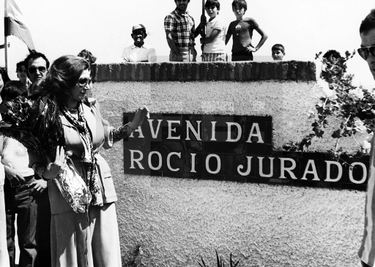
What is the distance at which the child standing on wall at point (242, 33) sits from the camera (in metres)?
6.12

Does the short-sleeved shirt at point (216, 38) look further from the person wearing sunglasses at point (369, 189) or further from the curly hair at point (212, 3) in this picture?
the person wearing sunglasses at point (369, 189)

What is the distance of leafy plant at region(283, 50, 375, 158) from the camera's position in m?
4.36

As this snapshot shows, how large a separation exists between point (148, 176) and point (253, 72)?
4.12ft

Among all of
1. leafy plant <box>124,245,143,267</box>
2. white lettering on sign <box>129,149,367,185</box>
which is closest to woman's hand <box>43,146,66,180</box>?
white lettering on sign <box>129,149,367,185</box>

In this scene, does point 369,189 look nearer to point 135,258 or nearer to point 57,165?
point 57,165

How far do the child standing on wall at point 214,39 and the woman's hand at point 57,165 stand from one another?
9.21ft

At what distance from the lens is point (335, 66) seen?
441 centimetres

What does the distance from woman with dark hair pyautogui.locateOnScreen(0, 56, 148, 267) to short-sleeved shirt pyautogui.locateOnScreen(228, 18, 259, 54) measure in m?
2.46

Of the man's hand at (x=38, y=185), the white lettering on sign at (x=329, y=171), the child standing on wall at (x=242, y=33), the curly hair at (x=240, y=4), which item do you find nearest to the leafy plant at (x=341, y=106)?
the white lettering on sign at (x=329, y=171)

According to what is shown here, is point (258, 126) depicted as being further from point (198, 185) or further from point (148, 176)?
point (148, 176)

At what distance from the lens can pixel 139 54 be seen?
20.8 ft

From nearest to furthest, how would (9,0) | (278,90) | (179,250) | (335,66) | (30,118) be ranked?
(30,118) < (335,66) < (278,90) < (179,250) < (9,0)

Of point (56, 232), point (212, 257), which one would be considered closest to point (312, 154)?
point (212, 257)

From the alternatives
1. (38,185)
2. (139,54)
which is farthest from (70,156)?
(139,54)
